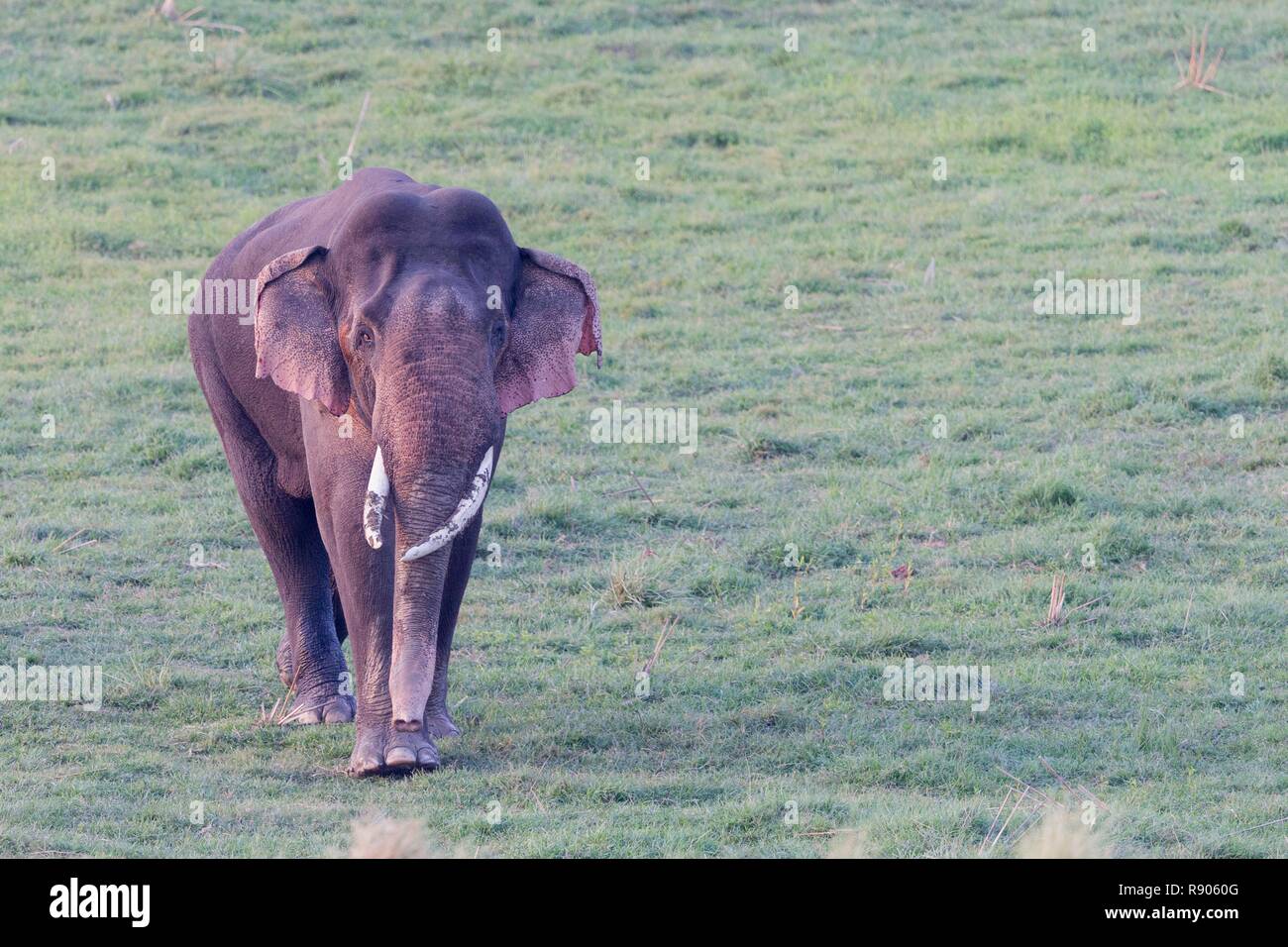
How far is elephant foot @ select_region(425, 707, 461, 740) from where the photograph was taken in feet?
28.7


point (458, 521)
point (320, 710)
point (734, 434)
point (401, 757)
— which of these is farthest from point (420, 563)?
point (734, 434)

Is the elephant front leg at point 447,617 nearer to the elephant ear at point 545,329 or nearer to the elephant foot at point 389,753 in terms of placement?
the elephant foot at point 389,753

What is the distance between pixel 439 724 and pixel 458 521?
1346mm

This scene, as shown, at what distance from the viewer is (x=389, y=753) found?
323 inches

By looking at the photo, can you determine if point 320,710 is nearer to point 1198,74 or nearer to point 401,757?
point 401,757

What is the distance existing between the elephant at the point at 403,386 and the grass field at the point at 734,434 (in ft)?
1.56

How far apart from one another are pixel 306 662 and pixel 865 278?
30.0 ft

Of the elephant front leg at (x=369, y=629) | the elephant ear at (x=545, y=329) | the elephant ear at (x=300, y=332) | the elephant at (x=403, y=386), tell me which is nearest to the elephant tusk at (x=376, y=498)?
the elephant at (x=403, y=386)

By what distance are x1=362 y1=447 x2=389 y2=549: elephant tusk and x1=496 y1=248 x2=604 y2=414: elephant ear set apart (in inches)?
28.1

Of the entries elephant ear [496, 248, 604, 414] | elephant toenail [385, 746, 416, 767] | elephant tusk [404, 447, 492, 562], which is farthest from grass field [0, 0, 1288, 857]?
elephant ear [496, 248, 604, 414]

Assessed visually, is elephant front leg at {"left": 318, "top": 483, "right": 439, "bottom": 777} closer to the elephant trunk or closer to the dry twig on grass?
the elephant trunk
